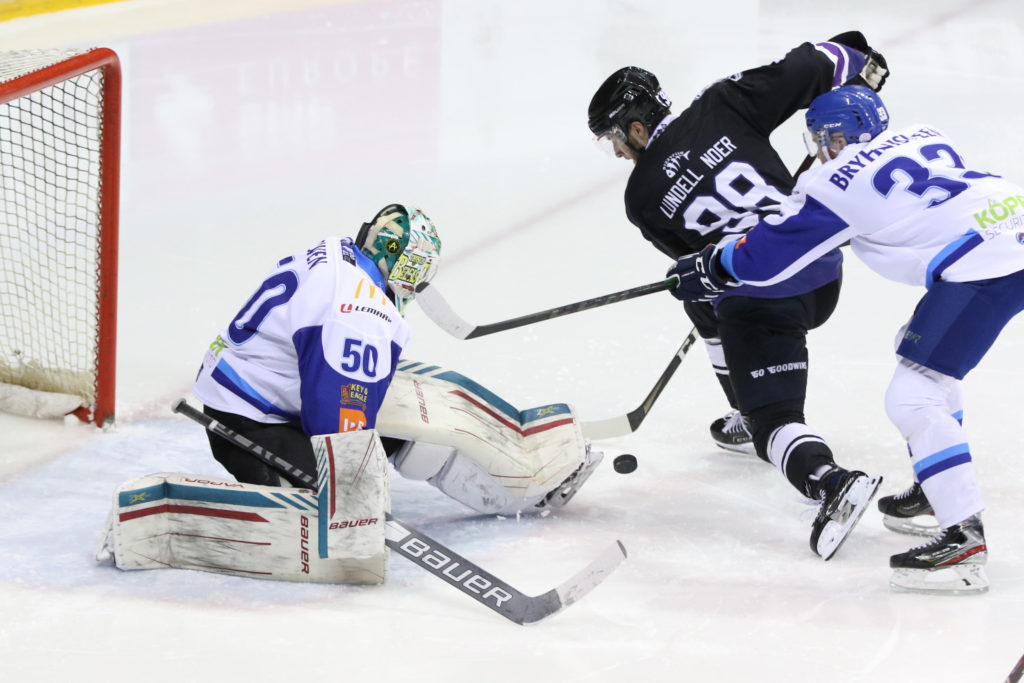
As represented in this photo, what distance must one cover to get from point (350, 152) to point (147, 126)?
2.86 feet

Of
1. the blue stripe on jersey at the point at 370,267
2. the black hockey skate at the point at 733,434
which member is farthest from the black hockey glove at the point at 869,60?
the blue stripe on jersey at the point at 370,267

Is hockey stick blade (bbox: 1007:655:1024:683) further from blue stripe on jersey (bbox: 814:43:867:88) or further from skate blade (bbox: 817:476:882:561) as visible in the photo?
blue stripe on jersey (bbox: 814:43:867:88)

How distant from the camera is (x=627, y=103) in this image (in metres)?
2.92

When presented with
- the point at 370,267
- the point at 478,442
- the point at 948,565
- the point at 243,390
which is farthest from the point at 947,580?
the point at 243,390

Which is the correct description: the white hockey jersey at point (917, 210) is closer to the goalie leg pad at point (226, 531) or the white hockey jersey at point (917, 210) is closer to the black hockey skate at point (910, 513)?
the black hockey skate at point (910, 513)

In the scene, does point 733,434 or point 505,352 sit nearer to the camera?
point 733,434

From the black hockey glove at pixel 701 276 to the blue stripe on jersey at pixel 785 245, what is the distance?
0.11 ft

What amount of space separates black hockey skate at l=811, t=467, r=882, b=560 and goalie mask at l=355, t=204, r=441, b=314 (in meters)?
0.86

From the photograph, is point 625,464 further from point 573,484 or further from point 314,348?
point 314,348

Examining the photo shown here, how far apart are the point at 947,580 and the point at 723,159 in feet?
3.41

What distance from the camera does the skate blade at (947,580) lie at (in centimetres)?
229

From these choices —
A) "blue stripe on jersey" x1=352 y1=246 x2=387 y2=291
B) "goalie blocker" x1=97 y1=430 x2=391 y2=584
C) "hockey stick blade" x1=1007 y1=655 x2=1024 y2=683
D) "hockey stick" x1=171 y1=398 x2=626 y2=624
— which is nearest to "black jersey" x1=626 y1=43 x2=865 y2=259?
"blue stripe on jersey" x1=352 y1=246 x2=387 y2=291

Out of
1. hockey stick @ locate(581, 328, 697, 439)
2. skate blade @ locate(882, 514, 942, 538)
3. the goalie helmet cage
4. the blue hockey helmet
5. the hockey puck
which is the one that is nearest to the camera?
the blue hockey helmet

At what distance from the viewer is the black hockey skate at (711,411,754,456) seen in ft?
10.1
